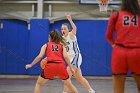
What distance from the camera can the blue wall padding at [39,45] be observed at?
14469 mm

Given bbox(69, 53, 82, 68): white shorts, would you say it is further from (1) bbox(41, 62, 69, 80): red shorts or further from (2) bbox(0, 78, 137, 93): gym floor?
(1) bbox(41, 62, 69, 80): red shorts

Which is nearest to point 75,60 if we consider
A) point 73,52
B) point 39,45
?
point 73,52

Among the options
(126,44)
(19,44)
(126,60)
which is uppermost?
(126,44)

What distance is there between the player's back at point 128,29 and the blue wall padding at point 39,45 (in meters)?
10.5

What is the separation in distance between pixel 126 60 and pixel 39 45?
10.9 m

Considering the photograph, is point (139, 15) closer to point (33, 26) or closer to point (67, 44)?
point (67, 44)

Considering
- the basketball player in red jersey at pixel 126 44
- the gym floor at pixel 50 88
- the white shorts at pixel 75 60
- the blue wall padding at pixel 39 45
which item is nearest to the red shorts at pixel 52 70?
the white shorts at pixel 75 60

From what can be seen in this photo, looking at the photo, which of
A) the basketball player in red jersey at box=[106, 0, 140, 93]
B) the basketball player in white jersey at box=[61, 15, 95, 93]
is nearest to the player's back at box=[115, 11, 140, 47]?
the basketball player in red jersey at box=[106, 0, 140, 93]

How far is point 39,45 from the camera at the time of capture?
14.5 metres

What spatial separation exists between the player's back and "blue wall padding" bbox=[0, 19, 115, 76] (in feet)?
34.4

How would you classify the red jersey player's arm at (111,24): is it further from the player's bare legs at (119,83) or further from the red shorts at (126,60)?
the player's bare legs at (119,83)

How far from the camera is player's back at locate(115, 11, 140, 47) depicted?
3893 millimetres

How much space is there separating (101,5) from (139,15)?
10.1 metres

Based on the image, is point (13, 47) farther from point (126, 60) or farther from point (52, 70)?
point (126, 60)
